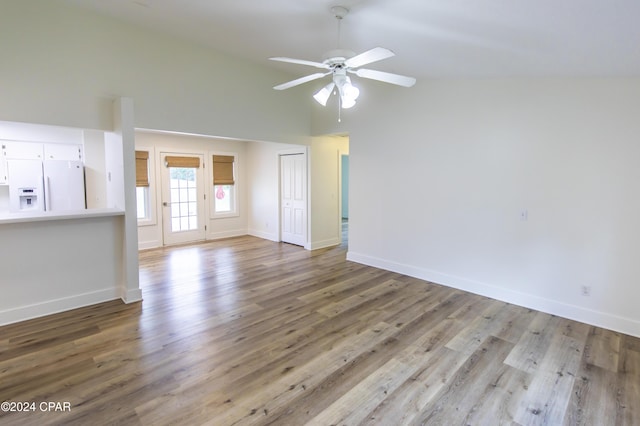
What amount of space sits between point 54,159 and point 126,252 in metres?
2.69

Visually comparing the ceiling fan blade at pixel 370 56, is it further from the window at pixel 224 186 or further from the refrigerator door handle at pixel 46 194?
the window at pixel 224 186

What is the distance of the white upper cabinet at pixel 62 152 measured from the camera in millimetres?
5148

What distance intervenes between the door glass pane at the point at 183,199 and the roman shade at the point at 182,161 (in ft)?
0.33

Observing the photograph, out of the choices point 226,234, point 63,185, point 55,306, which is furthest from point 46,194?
point 226,234

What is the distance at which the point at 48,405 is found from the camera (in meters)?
A: 2.13

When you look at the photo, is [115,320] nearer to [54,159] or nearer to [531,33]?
[54,159]

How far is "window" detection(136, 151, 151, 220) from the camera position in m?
6.43

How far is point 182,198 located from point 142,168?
40.3 inches

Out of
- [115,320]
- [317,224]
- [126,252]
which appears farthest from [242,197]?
[115,320]

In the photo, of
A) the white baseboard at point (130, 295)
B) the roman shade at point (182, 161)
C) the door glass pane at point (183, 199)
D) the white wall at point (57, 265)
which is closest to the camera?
the white wall at point (57, 265)

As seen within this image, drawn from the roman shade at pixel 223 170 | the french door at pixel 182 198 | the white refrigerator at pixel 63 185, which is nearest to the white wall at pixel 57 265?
the white refrigerator at pixel 63 185

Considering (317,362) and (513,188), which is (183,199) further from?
(513,188)

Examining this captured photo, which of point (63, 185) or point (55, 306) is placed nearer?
point (55, 306)

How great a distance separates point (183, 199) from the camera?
7.18 m
